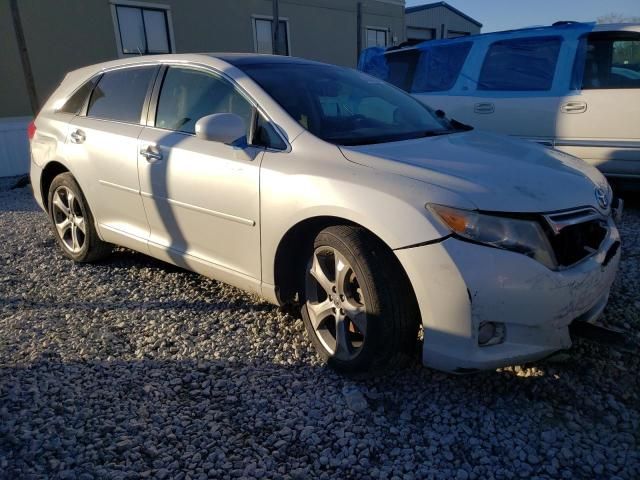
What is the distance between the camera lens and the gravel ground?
2.10 m

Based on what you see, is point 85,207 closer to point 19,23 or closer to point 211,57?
point 211,57

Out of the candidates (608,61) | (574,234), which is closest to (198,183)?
(574,234)

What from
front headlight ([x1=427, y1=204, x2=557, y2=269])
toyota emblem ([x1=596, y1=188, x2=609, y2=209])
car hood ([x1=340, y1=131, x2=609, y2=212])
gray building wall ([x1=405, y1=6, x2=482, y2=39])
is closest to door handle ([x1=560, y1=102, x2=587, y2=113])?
car hood ([x1=340, y1=131, x2=609, y2=212])

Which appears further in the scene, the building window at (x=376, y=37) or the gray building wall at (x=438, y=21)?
the gray building wall at (x=438, y=21)

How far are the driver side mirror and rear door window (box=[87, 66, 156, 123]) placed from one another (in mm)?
1054

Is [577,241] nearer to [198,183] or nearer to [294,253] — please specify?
[294,253]

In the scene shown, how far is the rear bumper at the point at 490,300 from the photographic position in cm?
214

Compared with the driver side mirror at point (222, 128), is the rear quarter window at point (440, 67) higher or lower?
lower

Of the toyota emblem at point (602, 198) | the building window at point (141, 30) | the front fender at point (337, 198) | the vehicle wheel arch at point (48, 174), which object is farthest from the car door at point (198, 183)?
the building window at point (141, 30)

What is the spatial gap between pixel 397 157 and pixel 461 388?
117cm

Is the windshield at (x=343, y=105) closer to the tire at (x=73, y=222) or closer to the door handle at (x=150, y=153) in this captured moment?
the door handle at (x=150, y=153)

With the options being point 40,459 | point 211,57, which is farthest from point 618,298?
point 40,459

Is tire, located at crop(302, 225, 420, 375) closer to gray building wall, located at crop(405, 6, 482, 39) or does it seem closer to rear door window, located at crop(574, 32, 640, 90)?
rear door window, located at crop(574, 32, 640, 90)

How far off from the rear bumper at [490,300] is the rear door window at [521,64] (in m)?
3.75
